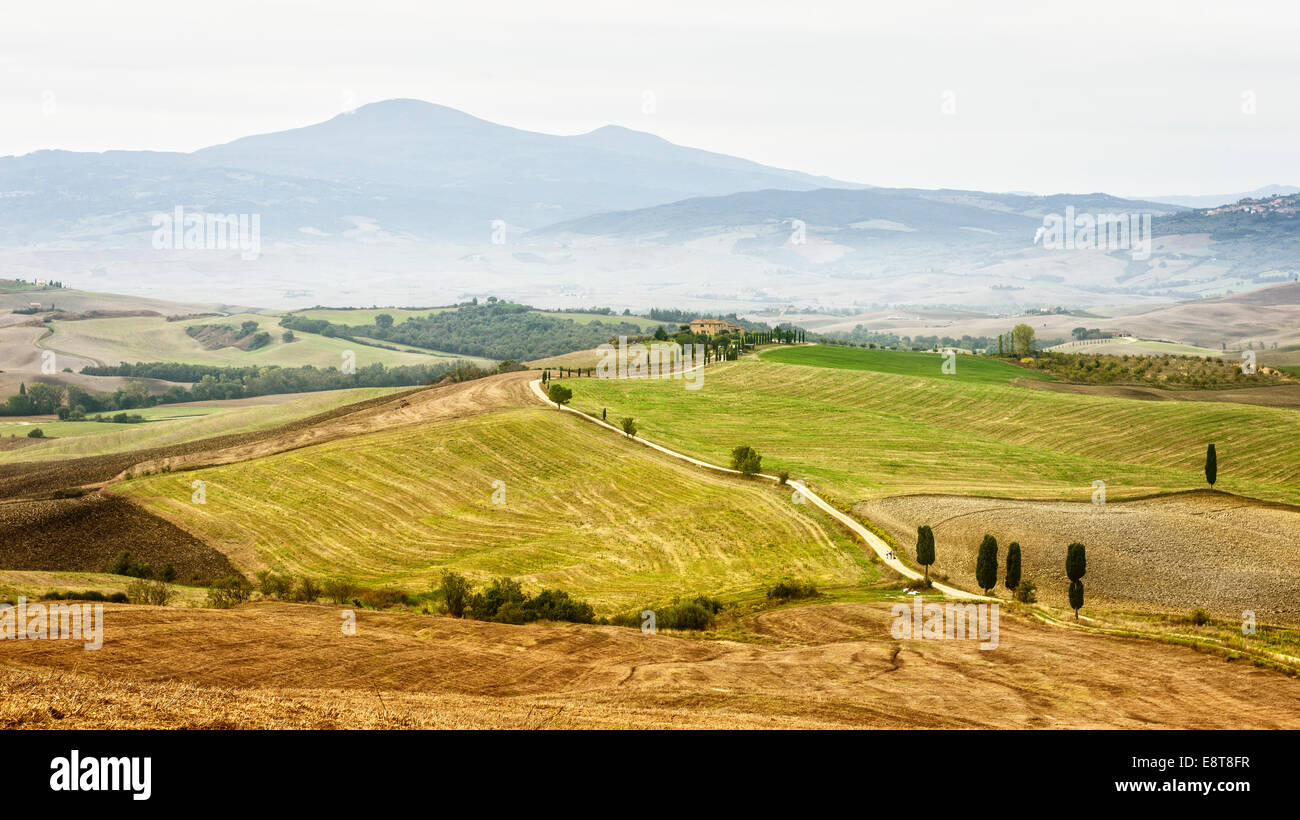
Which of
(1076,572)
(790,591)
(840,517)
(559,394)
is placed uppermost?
(559,394)

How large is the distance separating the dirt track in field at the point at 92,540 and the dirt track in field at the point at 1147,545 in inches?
1711

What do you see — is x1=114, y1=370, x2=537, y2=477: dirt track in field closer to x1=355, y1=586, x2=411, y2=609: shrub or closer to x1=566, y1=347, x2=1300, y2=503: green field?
x1=566, y1=347, x2=1300, y2=503: green field

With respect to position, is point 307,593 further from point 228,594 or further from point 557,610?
point 557,610

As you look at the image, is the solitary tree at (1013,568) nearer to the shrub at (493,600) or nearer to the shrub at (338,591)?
the shrub at (493,600)

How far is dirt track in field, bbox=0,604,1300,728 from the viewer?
21.5m

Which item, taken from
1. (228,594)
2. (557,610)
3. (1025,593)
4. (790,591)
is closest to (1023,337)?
(1025,593)

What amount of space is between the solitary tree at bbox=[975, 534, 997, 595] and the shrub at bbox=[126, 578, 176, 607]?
128ft

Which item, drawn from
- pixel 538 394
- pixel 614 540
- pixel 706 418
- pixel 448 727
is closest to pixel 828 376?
pixel 706 418

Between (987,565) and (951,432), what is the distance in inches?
2063

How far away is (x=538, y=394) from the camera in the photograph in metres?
104

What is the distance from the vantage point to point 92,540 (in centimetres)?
6094

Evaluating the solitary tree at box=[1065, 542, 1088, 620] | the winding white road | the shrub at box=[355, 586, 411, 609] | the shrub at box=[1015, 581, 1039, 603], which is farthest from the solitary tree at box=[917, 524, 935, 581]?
the shrub at box=[355, 586, 411, 609]

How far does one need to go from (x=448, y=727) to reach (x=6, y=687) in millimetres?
9600
